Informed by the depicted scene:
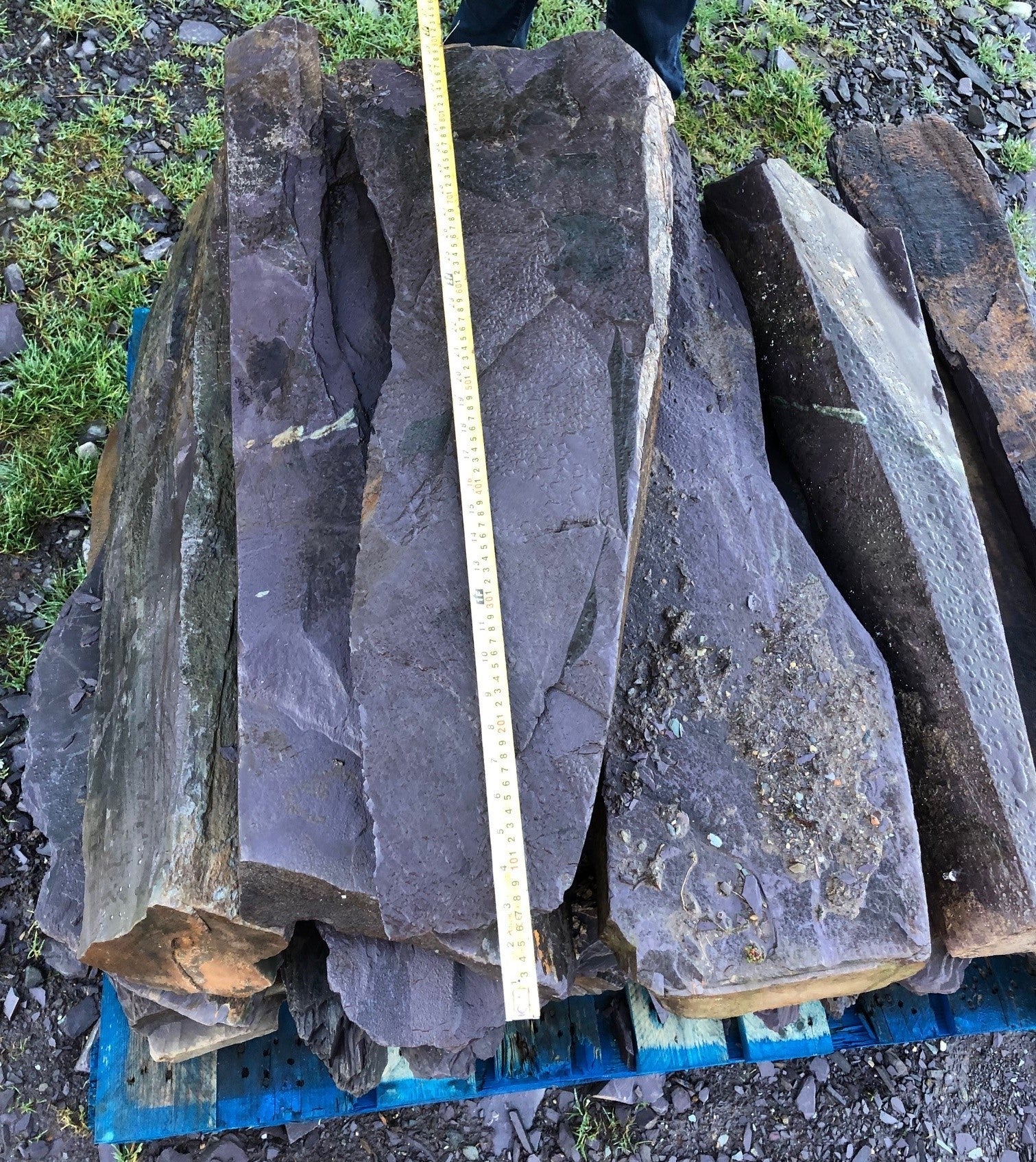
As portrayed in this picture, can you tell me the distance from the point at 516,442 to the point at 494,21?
7.59ft

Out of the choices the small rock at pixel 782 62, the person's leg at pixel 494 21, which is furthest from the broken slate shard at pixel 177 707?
the small rock at pixel 782 62

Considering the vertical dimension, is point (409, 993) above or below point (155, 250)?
below

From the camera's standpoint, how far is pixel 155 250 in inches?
145

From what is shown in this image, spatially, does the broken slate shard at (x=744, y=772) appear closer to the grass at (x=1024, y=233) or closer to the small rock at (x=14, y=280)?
the small rock at (x=14, y=280)

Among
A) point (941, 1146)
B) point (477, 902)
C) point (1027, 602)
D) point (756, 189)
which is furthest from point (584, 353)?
point (941, 1146)

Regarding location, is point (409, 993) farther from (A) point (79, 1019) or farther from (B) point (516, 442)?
(A) point (79, 1019)

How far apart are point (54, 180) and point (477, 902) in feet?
10.9

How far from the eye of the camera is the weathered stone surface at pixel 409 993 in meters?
2.02

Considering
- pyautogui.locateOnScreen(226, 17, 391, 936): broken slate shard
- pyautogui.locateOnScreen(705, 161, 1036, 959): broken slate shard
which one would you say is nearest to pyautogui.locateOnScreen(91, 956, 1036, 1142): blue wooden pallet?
pyautogui.locateOnScreen(705, 161, 1036, 959): broken slate shard

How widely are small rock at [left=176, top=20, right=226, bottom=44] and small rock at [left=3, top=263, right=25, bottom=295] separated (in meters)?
1.23

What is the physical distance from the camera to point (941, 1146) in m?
2.94

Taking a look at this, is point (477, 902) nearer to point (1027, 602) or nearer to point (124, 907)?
point (124, 907)

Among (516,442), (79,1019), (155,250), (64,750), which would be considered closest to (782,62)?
(155,250)

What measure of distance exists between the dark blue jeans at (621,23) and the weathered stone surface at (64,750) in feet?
7.88
